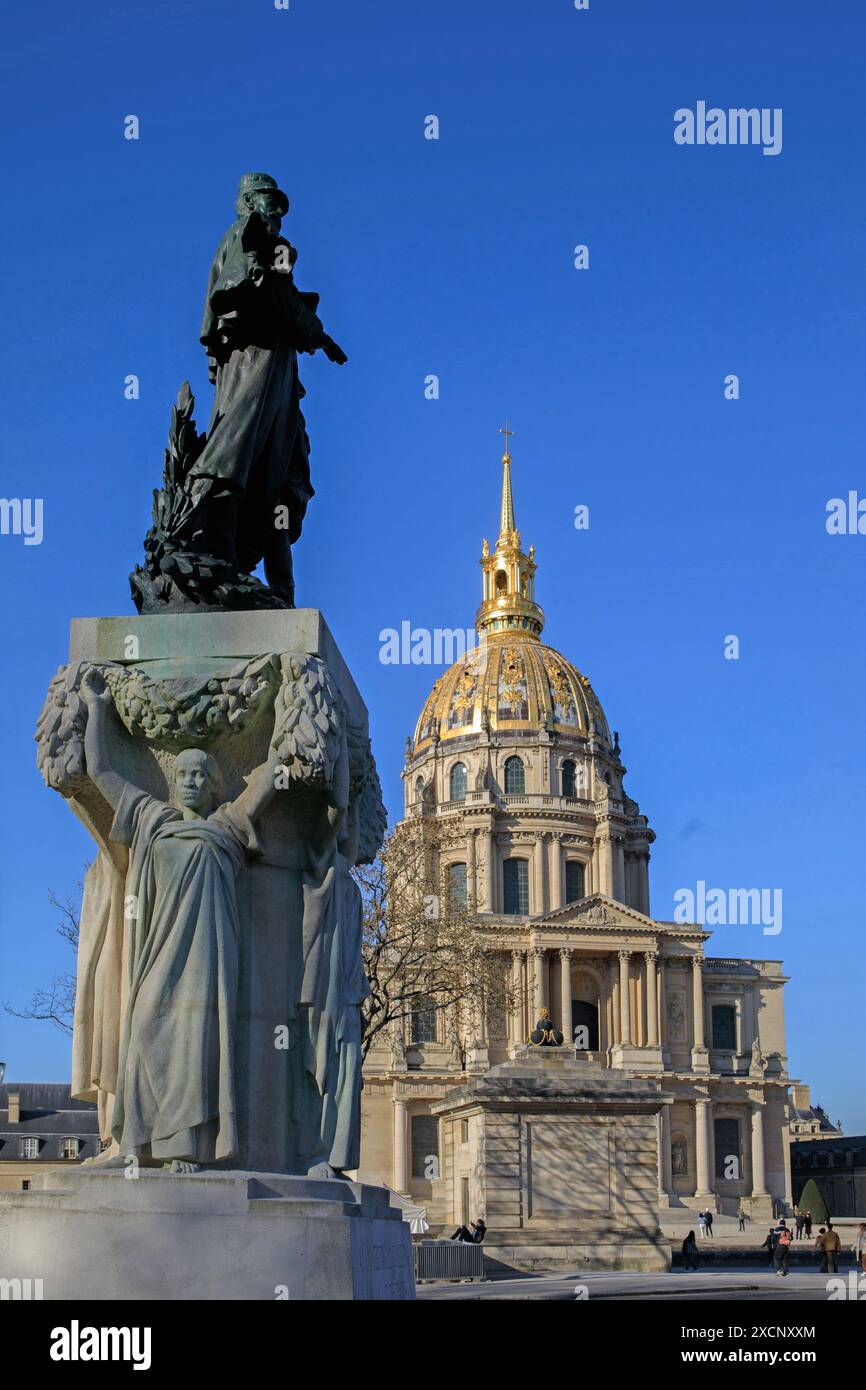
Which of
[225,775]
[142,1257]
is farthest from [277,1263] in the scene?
[225,775]

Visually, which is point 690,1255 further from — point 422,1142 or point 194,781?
point 422,1142

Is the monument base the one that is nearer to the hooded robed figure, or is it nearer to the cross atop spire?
the hooded robed figure

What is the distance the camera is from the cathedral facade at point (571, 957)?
315 feet

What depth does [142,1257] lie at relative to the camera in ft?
20.5

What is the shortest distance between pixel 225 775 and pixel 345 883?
79cm

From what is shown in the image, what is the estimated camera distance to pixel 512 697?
114375 millimetres

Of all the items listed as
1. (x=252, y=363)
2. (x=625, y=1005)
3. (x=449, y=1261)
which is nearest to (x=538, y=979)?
(x=625, y=1005)

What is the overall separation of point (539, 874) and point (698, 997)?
13.4 meters

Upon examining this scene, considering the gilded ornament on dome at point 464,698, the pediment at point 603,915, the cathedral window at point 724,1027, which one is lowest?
the cathedral window at point 724,1027

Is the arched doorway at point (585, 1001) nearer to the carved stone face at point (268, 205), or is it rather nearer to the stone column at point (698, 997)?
the stone column at point (698, 997)

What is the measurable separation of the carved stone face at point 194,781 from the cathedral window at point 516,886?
101357mm

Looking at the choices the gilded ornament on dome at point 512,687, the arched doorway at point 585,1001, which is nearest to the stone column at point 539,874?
the arched doorway at point 585,1001
